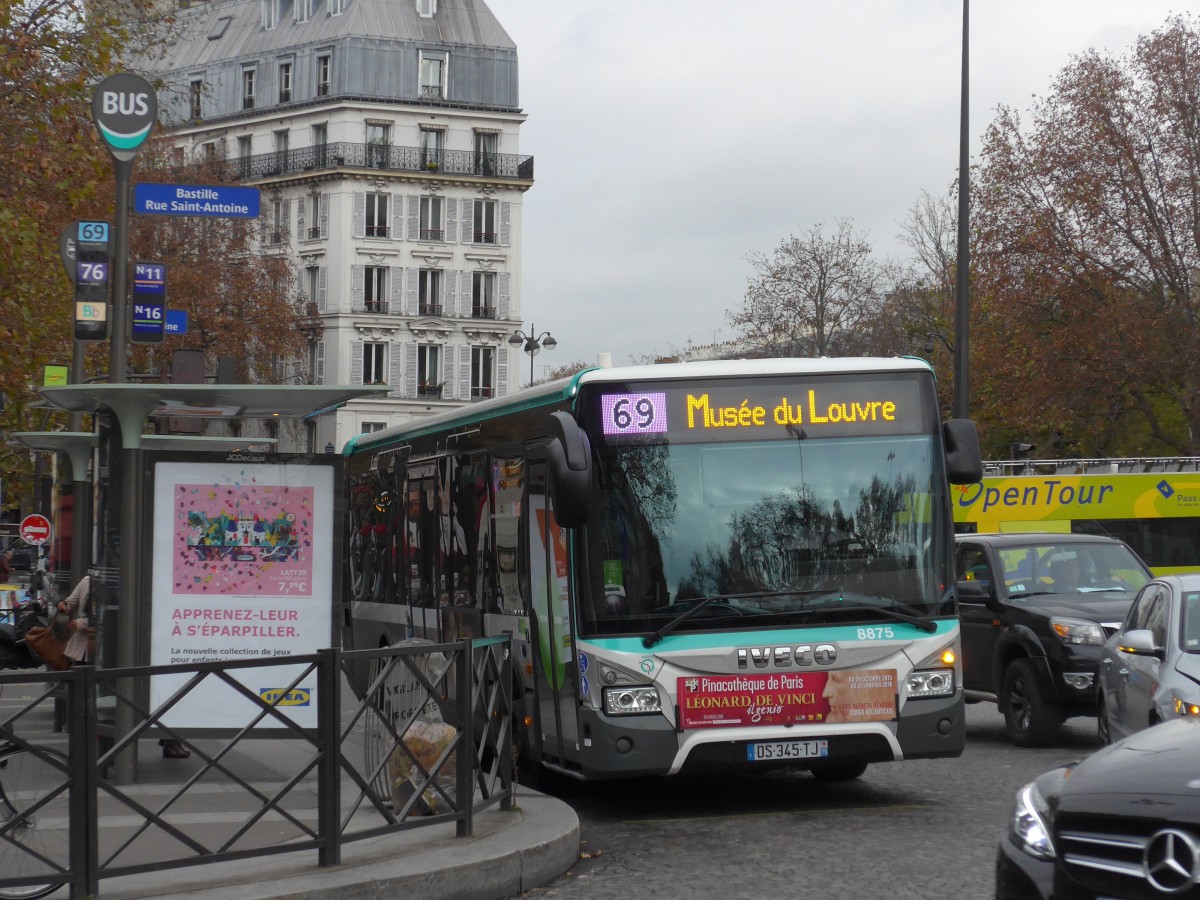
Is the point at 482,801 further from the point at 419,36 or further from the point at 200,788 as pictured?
the point at 419,36

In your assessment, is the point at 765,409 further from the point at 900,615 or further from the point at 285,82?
the point at 285,82

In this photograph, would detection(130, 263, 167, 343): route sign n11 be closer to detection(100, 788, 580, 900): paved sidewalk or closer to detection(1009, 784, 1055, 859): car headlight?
detection(100, 788, 580, 900): paved sidewalk

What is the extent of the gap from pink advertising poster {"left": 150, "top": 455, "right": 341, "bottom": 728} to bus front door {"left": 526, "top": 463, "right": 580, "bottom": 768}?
4.72 ft

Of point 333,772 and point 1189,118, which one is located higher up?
point 1189,118

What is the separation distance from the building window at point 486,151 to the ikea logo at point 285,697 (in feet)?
240

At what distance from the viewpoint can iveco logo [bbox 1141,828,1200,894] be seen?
478 cm

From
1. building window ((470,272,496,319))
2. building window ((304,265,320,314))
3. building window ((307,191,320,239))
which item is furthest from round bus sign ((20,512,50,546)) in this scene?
building window ((470,272,496,319))

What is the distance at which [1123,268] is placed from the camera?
38062 millimetres

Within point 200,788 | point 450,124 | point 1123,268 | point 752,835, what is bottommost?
point 752,835

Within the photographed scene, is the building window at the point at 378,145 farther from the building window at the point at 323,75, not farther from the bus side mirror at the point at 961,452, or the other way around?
the bus side mirror at the point at 961,452

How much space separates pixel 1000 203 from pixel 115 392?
31.6m

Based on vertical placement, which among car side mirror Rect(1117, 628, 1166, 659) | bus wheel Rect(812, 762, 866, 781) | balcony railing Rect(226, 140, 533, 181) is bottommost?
bus wheel Rect(812, 762, 866, 781)

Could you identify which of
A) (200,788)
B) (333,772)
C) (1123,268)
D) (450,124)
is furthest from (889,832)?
(450,124)

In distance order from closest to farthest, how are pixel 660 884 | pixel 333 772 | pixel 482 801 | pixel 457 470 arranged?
pixel 333 772, pixel 660 884, pixel 482 801, pixel 457 470
